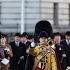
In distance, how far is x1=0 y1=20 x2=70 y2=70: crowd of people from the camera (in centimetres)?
1009

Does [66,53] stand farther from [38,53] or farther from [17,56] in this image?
[38,53]

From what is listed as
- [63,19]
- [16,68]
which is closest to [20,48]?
[16,68]

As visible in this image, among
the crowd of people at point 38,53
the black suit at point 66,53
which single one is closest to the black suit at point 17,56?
the crowd of people at point 38,53

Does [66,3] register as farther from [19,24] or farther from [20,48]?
[20,48]

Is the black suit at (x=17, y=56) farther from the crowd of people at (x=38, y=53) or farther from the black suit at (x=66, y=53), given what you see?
the black suit at (x=66, y=53)

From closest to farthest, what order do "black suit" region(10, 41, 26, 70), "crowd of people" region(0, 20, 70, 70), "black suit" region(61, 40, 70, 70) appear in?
"crowd of people" region(0, 20, 70, 70), "black suit" region(61, 40, 70, 70), "black suit" region(10, 41, 26, 70)

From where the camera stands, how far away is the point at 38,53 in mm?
10078

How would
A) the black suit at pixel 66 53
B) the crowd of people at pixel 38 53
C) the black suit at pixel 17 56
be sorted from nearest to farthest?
1. the crowd of people at pixel 38 53
2. the black suit at pixel 66 53
3. the black suit at pixel 17 56

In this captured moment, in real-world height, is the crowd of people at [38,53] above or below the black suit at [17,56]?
above

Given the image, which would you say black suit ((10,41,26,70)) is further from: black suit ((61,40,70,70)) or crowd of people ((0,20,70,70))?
black suit ((61,40,70,70))

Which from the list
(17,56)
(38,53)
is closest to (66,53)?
(17,56)

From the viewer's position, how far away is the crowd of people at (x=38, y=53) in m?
10.1

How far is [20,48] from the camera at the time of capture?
14289 mm

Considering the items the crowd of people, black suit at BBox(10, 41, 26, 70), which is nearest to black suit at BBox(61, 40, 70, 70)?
the crowd of people
